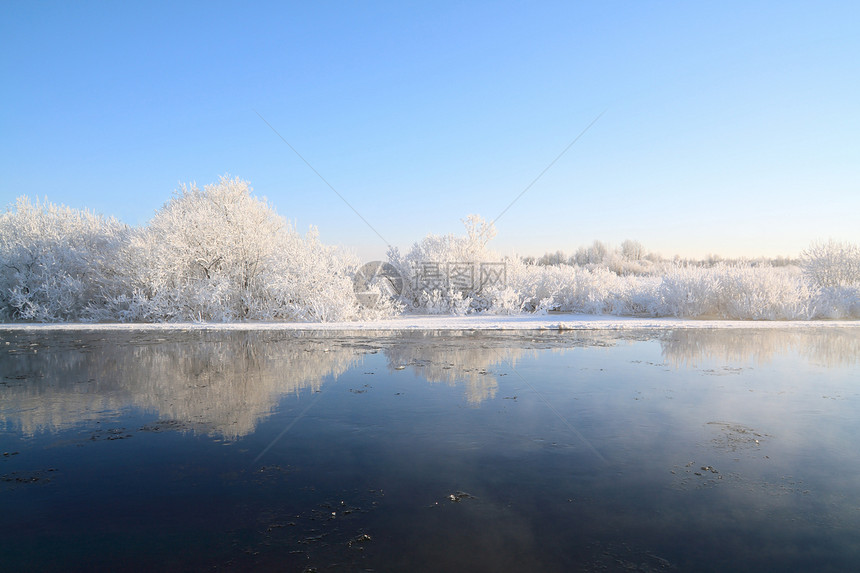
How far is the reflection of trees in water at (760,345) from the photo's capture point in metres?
10.9

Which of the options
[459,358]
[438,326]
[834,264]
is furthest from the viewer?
[834,264]

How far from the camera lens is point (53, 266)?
21.6m

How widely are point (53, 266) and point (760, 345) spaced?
2491 cm

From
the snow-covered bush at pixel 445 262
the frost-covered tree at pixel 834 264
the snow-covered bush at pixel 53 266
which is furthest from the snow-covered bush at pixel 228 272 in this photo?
the frost-covered tree at pixel 834 264

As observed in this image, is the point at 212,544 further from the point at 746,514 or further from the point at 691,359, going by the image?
the point at 691,359

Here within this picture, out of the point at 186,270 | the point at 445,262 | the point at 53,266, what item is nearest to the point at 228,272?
the point at 186,270

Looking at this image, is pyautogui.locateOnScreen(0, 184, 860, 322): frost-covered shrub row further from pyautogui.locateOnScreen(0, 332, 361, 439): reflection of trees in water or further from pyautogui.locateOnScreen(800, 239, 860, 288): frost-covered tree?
pyautogui.locateOnScreen(0, 332, 361, 439): reflection of trees in water

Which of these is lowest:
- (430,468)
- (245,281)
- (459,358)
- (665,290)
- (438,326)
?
(430,468)

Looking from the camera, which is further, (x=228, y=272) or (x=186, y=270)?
(x=228, y=272)

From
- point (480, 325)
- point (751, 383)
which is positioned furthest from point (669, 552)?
point (480, 325)

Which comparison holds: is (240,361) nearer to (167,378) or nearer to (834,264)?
(167,378)

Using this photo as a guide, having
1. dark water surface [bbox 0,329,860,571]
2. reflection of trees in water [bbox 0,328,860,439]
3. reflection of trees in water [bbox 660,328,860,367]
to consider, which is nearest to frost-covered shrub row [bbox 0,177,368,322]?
reflection of trees in water [bbox 0,328,860,439]

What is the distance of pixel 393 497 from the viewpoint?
4102 mm

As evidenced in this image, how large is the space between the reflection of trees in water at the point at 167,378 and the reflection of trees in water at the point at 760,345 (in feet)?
24.3
